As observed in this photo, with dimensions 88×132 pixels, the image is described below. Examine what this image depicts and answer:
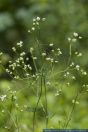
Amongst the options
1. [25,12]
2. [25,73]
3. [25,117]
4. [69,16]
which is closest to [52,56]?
[25,73]

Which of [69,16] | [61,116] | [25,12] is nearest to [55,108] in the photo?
[61,116]

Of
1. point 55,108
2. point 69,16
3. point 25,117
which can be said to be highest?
point 69,16

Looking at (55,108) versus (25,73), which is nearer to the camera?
(25,73)

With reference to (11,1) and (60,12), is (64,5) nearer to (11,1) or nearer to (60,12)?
(60,12)

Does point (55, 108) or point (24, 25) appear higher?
point (24, 25)

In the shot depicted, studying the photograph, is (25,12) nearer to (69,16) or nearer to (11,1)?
(11,1)

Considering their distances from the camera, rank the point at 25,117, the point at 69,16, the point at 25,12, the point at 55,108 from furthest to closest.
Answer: the point at 25,12 < the point at 69,16 < the point at 55,108 < the point at 25,117

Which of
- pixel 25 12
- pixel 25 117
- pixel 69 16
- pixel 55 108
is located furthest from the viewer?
pixel 25 12
